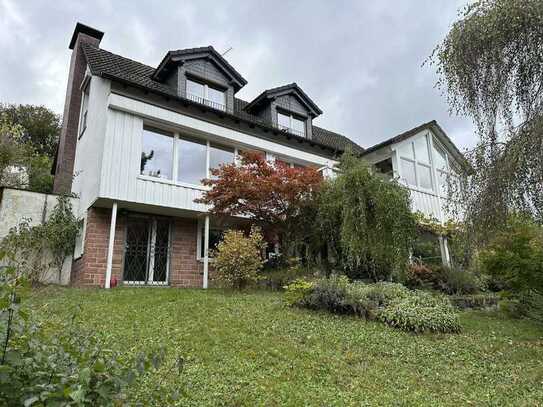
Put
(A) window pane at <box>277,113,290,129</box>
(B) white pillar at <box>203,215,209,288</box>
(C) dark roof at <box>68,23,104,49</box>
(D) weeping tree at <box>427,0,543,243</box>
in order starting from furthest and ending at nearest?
(A) window pane at <box>277,113,290,129</box> → (C) dark roof at <box>68,23,104,49</box> → (B) white pillar at <box>203,215,209,288</box> → (D) weeping tree at <box>427,0,543,243</box>

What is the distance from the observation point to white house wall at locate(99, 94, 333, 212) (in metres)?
10.1

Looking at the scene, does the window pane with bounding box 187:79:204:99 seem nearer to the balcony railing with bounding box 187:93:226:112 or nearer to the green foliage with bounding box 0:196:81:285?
the balcony railing with bounding box 187:93:226:112

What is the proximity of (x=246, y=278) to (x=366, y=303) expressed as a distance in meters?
3.21

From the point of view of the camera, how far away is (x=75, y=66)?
14367 millimetres

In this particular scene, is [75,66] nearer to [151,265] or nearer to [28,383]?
[151,265]

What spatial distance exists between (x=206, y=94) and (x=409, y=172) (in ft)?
27.7

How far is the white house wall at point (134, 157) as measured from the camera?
10.1 meters

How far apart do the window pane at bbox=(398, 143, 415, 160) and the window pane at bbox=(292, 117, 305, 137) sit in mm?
4066

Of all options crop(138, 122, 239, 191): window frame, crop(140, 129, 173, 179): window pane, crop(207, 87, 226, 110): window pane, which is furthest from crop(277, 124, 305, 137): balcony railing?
crop(140, 129, 173, 179): window pane

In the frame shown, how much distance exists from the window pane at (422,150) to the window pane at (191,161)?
8.83 m

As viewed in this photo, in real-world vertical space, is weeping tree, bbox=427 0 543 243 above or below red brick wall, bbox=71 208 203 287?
above

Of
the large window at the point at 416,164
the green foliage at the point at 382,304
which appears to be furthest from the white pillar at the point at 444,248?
the green foliage at the point at 382,304

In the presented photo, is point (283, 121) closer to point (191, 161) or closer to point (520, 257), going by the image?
point (191, 161)

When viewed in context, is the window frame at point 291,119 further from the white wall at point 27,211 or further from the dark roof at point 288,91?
the white wall at point 27,211
